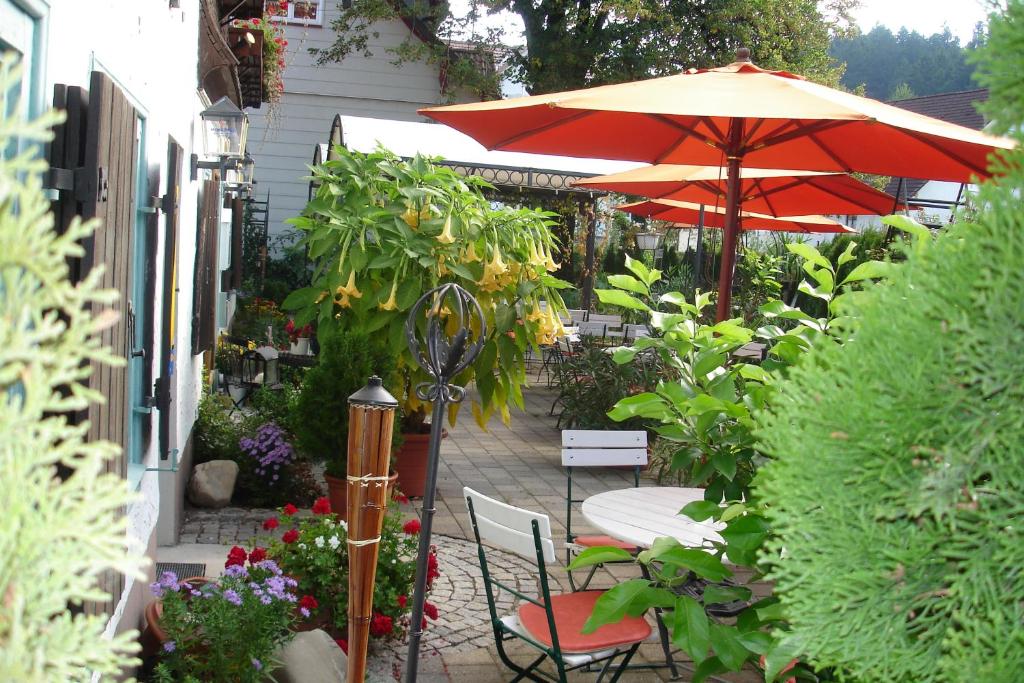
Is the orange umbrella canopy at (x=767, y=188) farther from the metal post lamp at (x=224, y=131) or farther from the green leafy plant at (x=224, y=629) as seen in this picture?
the green leafy plant at (x=224, y=629)

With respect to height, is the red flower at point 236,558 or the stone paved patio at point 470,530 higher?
the red flower at point 236,558

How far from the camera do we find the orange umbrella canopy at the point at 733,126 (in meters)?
4.62

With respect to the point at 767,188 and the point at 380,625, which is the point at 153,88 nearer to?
the point at 380,625

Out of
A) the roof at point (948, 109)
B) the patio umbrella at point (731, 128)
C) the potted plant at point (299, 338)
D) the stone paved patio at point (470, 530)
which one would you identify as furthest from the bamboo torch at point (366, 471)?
the roof at point (948, 109)

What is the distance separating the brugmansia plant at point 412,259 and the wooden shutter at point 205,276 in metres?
0.58

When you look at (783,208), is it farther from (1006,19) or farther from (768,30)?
(768,30)

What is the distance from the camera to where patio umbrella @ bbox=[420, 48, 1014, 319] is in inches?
183

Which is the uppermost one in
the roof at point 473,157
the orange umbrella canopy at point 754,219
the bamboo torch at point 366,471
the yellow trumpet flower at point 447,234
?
the roof at point 473,157

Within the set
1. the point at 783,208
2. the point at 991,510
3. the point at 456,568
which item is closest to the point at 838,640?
the point at 991,510

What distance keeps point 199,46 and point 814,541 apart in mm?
7906

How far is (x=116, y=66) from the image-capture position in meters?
3.64

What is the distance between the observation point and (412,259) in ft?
23.6

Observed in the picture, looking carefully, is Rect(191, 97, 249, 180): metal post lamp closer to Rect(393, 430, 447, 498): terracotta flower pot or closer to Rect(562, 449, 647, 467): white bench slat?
Rect(393, 430, 447, 498): terracotta flower pot

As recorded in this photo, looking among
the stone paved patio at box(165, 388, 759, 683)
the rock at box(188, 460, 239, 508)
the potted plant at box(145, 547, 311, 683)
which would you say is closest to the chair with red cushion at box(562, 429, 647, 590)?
the stone paved patio at box(165, 388, 759, 683)
